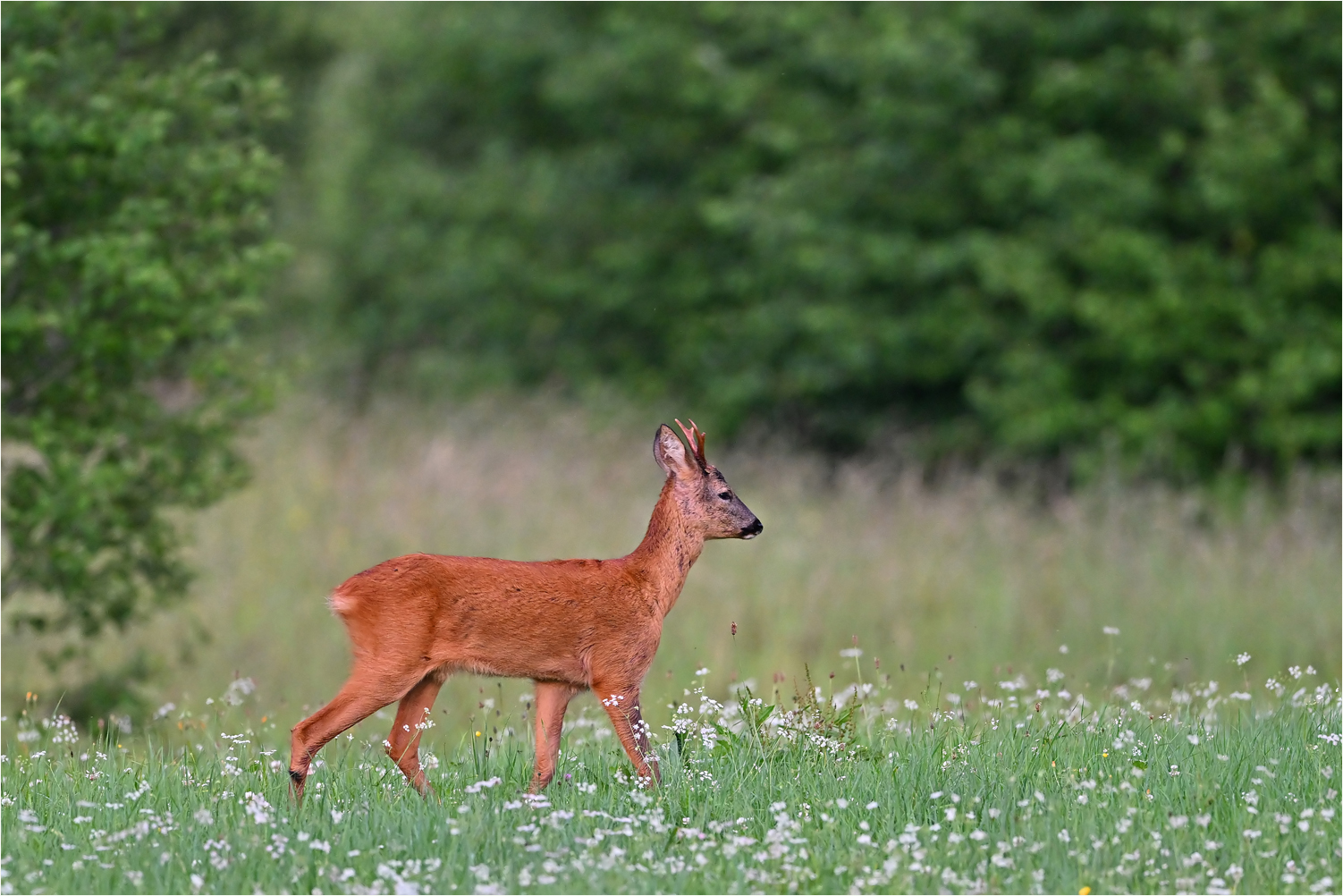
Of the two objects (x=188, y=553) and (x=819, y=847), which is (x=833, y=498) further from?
(x=819, y=847)

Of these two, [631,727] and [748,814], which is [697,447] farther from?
[748,814]

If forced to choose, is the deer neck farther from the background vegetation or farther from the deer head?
the background vegetation

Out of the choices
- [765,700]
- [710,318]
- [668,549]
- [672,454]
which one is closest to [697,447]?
[672,454]

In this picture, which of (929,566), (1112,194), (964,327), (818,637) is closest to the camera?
(818,637)

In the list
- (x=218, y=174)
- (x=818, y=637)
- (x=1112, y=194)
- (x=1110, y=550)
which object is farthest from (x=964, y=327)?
(x=218, y=174)

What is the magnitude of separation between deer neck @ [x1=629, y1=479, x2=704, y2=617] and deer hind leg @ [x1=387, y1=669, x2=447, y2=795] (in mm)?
795

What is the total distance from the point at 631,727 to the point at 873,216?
1362 centimetres

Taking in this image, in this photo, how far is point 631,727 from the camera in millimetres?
5363

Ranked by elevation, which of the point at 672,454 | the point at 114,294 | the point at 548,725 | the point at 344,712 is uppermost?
the point at 114,294

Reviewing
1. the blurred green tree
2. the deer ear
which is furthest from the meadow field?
the blurred green tree

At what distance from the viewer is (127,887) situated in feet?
14.8

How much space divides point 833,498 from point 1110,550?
3364 millimetres

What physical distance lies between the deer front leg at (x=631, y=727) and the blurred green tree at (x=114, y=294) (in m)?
4.06

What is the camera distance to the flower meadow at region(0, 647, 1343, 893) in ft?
14.9
